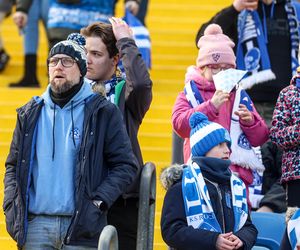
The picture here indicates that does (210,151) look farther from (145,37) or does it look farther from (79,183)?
(145,37)

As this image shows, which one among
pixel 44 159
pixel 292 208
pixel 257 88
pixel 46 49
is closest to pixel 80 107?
pixel 44 159

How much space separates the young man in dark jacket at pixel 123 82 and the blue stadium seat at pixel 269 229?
98cm

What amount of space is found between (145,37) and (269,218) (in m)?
3.72

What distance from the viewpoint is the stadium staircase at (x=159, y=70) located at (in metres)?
12.2

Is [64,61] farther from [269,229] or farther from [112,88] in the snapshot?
[269,229]

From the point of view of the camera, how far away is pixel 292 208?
849 cm

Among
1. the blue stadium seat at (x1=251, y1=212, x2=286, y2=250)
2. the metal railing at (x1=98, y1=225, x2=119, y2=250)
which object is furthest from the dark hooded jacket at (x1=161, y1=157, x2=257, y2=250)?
the blue stadium seat at (x1=251, y1=212, x2=286, y2=250)

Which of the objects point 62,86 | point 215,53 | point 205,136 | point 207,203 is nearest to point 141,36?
point 215,53

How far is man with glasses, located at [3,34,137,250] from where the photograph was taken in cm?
780

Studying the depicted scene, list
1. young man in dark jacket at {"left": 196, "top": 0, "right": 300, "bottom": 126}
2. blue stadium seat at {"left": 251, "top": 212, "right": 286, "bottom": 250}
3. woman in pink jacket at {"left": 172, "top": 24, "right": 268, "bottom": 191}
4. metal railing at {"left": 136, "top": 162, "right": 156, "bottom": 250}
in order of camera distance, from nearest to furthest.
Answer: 1. metal railing at {"left": 136, "top": 162, "right": 156, "bottom": 250}
2. woman in pink jacket at {"left": 172, "top": 24, "right": 268, "bottom": 191}
3. blue stadium seat at {"left": 251, "top": 212, "right": 286, "bottom": 250}
4. young man in dark jacket at {"left": 196, "top": 0, "right": 300, "bottom": 126}

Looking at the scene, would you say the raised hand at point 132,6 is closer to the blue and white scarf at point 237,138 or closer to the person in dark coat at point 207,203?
the blue and white scarf at point 237,138

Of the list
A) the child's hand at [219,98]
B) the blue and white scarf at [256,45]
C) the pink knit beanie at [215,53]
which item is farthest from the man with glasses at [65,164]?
the blue and white scarf at [256,45]

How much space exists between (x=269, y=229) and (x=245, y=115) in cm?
102

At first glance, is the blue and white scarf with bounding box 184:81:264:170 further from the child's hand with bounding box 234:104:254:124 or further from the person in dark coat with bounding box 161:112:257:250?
the person in dark coat with bounding box 161:112:257:250
